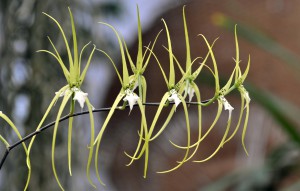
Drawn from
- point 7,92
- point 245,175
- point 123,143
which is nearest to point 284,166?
point 245,175

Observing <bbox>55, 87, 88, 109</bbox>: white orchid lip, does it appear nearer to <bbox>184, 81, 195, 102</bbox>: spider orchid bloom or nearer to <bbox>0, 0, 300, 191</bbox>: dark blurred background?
<bbox>184, 81, 195, 102</bbox>: spider orchid bloom

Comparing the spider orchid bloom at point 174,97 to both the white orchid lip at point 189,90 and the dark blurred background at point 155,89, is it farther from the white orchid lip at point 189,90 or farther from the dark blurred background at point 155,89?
the dark blurred background at point 155,89

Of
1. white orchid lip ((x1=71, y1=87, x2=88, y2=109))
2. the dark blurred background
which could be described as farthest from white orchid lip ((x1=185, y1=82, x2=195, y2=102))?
the dark blurred background

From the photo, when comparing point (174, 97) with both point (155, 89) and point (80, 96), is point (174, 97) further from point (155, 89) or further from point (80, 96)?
point (155, 89)

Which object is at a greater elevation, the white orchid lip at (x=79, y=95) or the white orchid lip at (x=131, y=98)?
the white orchid lip at (x=79, y=95)

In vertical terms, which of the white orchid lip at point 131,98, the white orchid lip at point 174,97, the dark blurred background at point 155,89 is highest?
the dark blurred background at point 155,89

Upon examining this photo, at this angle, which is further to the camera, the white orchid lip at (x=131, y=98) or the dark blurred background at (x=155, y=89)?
the dark blurred background at (x=155, y=89)

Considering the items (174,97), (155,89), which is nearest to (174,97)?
(174,97)

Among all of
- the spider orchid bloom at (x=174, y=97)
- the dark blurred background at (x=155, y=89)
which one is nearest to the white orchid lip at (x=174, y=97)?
the spider orchid bloom at (x=174, y=97)
